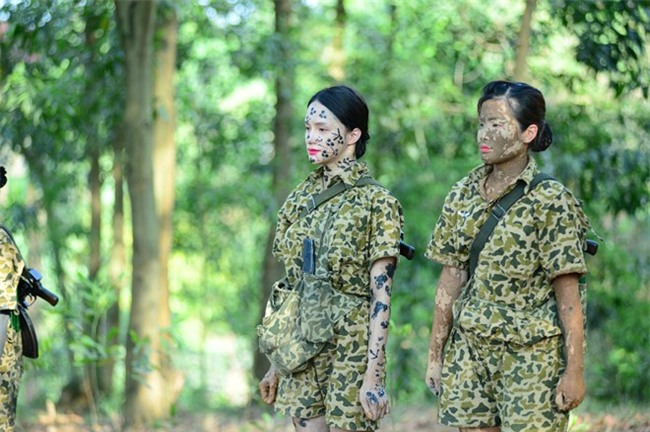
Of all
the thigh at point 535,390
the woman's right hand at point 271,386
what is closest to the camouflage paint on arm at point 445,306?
the thigh at point 535,390

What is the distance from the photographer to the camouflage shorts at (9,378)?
469 centimetres

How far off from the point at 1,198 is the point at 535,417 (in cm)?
1932

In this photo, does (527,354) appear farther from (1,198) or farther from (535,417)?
(1,198)

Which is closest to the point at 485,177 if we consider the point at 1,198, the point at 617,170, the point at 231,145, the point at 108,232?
the point at 617,170

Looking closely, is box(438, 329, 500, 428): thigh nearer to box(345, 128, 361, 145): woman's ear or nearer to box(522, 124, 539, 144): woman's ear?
box(522, 124, 539, 144): woman's ear

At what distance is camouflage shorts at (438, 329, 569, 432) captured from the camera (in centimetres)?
397

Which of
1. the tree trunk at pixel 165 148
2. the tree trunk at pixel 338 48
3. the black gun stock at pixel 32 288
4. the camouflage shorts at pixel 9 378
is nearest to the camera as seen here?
the camouflage shorts at pixel 9 378

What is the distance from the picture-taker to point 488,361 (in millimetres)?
4094

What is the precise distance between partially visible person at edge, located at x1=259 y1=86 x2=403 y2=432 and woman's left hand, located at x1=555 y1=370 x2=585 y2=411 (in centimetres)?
69

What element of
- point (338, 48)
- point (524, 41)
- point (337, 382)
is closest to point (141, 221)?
point (524, 41)

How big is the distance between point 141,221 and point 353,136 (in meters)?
4.36

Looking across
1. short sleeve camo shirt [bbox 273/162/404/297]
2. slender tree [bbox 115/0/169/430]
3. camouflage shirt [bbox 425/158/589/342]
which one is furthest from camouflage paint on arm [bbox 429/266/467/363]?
slender tree [bbox 115/0/169/430]

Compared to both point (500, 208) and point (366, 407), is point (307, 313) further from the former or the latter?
point (500, 208)

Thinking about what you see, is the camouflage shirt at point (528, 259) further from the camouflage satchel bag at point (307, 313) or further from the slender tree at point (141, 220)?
the slender tree at point (141, 220)
